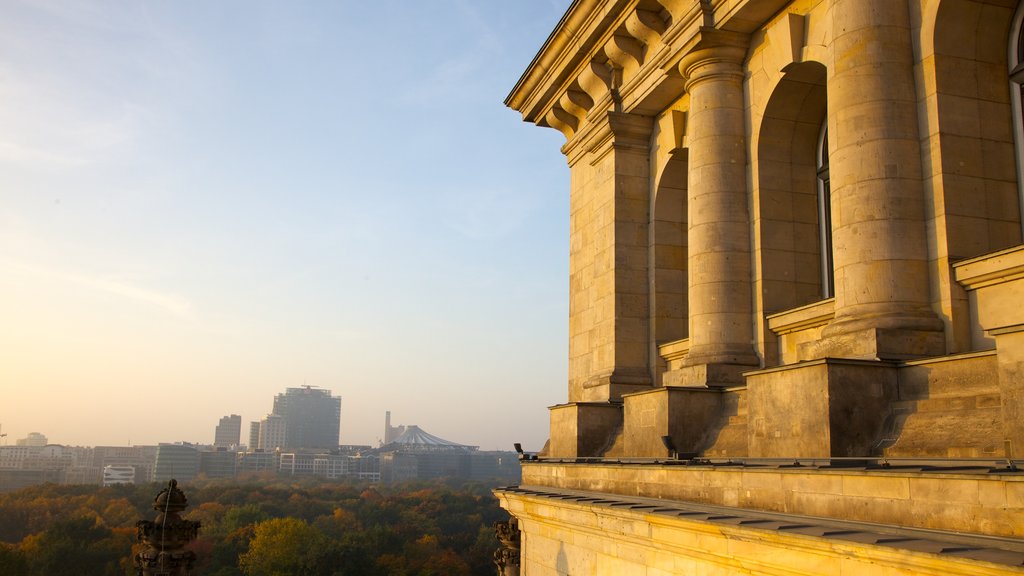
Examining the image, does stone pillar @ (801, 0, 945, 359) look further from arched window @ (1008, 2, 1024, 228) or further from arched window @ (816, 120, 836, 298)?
arched window @ (816, 120, 836, 298)

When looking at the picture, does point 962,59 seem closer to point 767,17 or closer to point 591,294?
point 767,17

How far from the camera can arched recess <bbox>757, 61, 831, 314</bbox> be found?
1902 cm

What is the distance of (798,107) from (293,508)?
550 feet

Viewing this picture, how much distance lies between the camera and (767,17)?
1912cm

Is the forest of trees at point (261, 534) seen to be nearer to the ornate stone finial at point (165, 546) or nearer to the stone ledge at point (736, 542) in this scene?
the ornate stone finial at point (165, 546)

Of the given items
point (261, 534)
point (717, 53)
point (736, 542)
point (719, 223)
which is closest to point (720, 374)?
point (719, 223)

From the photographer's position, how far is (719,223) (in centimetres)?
1927

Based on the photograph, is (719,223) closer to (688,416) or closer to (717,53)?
(717,53)

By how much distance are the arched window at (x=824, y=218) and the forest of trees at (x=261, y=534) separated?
345 feet

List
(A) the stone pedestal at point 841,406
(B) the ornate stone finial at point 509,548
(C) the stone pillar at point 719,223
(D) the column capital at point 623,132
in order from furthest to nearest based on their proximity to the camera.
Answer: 1. (D) the column capital at point 623,132
2. (B) the ornate stone finial at point 509,548
3. (C) the stone pillar at point 719,223
4. (A) the stone pedestal at point 841,406

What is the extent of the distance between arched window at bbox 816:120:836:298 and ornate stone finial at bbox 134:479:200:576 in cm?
1463

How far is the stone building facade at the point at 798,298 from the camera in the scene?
36.4ft

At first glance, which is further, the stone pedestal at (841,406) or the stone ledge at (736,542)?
the stone pedestal at (841,406)

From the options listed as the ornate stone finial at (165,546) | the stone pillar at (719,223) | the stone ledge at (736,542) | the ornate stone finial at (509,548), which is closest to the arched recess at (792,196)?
the stone pillar at (719,223)
